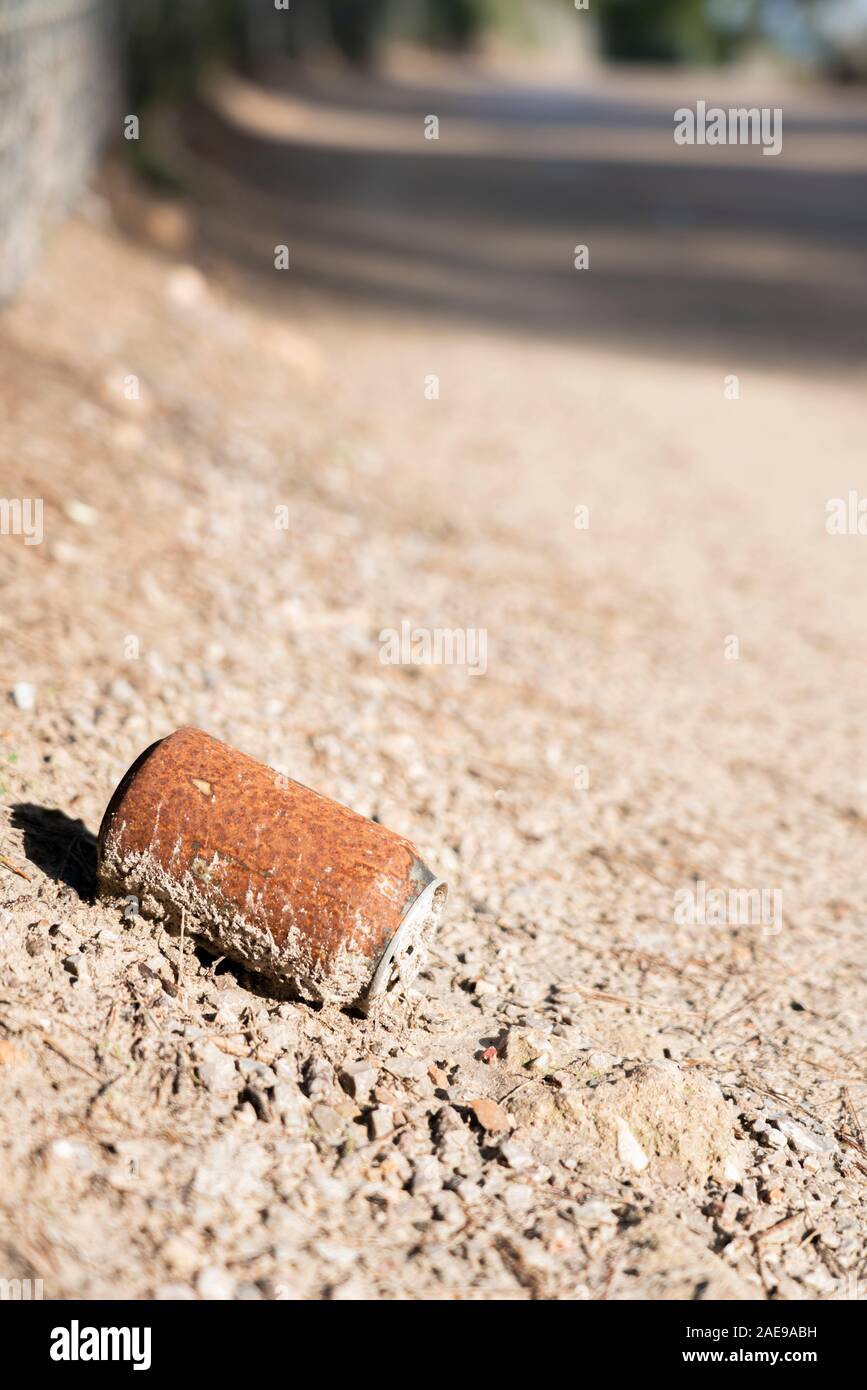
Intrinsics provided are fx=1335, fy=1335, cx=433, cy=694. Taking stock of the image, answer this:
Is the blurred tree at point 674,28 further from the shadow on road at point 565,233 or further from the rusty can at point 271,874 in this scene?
the rusty can at point 271,874

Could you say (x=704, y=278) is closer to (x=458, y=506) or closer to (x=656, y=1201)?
(x=458, y=506)

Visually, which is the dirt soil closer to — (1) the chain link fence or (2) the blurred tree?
(1) the chain link fence

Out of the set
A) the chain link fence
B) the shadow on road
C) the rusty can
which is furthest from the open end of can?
the shadow on road

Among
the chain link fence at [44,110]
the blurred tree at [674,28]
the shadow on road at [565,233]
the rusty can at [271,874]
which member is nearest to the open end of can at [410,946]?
the rusty can at [271,874]

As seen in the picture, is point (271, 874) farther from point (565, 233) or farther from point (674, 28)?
point (674, 28)

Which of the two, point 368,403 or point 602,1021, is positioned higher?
point 368,403
